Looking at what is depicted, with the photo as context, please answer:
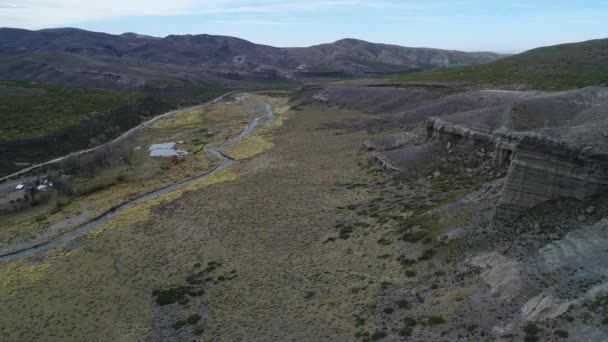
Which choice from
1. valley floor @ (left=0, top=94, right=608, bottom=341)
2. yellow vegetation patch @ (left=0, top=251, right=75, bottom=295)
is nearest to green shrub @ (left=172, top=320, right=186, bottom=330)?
valley floor @ (left=0, top=94, right=608, bottom=341)

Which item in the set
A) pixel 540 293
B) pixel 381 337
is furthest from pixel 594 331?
pixel 381 337

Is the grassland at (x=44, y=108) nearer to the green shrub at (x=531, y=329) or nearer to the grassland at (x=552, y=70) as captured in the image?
the grassland at (x=552, y=70)

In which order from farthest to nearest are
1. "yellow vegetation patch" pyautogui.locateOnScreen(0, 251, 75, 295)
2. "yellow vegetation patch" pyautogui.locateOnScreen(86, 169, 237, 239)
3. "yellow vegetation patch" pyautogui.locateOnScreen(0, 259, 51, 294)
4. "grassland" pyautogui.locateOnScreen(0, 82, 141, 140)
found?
"grassland" pyautogui.locateOnScreen(0, 82, 141, 140), "yellow vegetation patch" pyautogui.locateOnScreen(86, 169, 237, 239), "yellow vegetation patch" pyautogui.locateOnScreen(0, 259, 51, 294), "yellow vegetation patch" pyautogui.locateOnScreen(0, 251, 75, 295)

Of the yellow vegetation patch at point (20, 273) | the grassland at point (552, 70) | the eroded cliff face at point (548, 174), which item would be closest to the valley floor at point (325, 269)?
the yellow vegetation patch at point (20, 273)

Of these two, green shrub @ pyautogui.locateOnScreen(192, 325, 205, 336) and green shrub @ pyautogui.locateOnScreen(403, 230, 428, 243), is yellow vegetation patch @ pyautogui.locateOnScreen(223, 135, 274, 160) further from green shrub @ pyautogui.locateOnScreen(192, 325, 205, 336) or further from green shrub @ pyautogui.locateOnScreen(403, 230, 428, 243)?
green shrub @ pyautogui.locateOnScreen(192, 325, 205, 336)

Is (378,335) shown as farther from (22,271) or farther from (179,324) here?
(22,271)

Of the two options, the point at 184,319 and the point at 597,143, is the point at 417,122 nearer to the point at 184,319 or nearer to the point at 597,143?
the point at 597,143

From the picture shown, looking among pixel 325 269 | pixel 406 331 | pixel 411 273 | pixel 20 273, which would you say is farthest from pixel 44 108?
pixel 406 331
